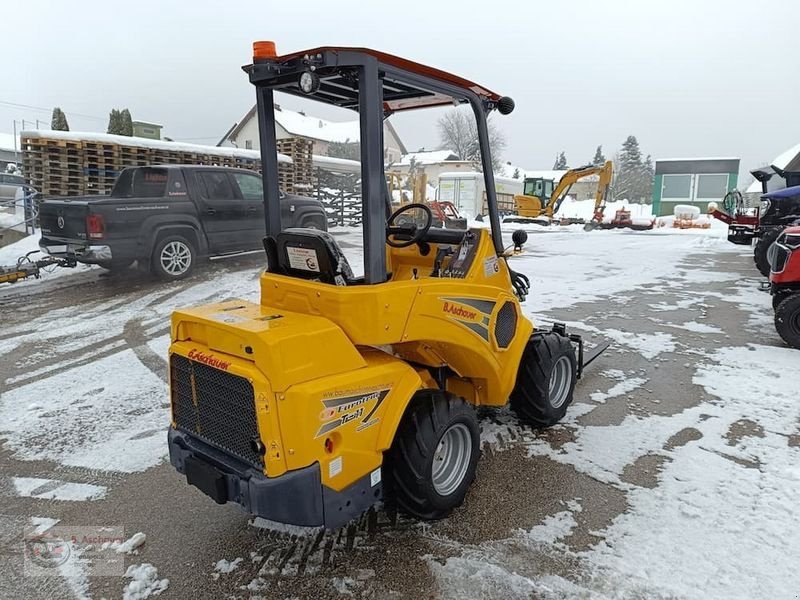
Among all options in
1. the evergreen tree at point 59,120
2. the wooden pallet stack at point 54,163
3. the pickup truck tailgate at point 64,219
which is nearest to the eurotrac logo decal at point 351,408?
the pickup truck tailgate at point 64,219

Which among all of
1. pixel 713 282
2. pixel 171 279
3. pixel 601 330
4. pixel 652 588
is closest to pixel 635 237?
pixel 713 282

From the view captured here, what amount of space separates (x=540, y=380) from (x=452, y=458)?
1112 mm

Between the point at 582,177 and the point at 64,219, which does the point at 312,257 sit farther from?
the point at 582,177

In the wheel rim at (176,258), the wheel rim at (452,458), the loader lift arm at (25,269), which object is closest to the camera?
the wheel rim at (452,458)

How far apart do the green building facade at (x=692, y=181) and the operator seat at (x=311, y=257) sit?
3833 centimetres

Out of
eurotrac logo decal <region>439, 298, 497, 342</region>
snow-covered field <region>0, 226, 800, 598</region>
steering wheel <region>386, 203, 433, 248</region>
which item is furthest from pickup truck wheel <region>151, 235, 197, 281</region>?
eurotrac logo decal <region>439, 298, 497, 342</region>

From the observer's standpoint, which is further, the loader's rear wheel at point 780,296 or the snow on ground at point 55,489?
the loader's rear wheel at point 780,296

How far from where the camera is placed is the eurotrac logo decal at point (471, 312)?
3164mm

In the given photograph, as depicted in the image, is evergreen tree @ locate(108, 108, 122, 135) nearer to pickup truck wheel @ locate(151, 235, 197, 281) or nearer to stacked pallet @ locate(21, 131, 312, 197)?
stacked pallet @ locate(21, 131, 312, 197)

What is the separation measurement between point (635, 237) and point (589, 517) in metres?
21.6

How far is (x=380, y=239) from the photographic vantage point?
9.27 feet

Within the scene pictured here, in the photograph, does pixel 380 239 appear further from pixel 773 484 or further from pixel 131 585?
pixel 773 484

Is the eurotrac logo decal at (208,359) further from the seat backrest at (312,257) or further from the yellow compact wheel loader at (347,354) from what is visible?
the seat backrest at (312,257)

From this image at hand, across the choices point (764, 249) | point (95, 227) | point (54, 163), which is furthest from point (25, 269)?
point (764, 249)
